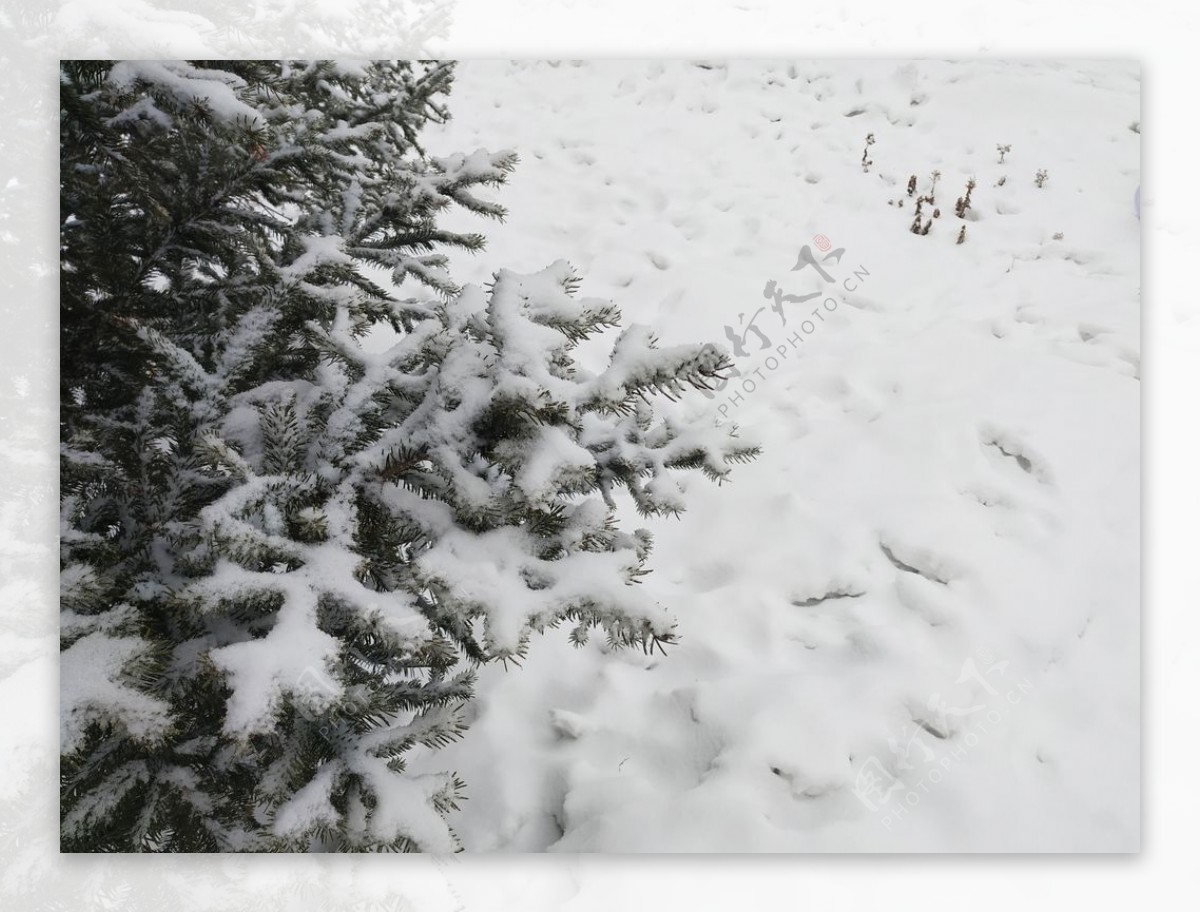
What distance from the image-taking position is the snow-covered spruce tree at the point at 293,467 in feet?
3.43

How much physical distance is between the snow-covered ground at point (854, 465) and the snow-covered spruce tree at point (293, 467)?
36cm


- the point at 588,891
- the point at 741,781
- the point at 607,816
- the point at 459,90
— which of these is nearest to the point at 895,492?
the point at 741,781

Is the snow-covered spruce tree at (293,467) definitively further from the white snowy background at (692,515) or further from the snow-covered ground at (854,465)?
the snow-covered ground at (854,465)

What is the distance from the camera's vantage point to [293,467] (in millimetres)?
1131

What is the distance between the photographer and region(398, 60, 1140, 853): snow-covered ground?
1.54 metres

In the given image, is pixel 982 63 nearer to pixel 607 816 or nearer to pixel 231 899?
pixel 607 816

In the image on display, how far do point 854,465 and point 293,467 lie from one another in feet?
3.61

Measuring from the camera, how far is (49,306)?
1515 mm

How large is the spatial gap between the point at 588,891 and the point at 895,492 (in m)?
1.01

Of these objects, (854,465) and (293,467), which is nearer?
(293,467)

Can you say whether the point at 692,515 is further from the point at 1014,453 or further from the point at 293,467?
the point at 293,467

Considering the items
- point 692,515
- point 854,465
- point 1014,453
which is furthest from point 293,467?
point 1014,453

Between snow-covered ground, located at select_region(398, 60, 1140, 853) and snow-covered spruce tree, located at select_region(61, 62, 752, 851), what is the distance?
357 mm

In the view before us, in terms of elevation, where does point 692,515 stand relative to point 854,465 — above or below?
below
